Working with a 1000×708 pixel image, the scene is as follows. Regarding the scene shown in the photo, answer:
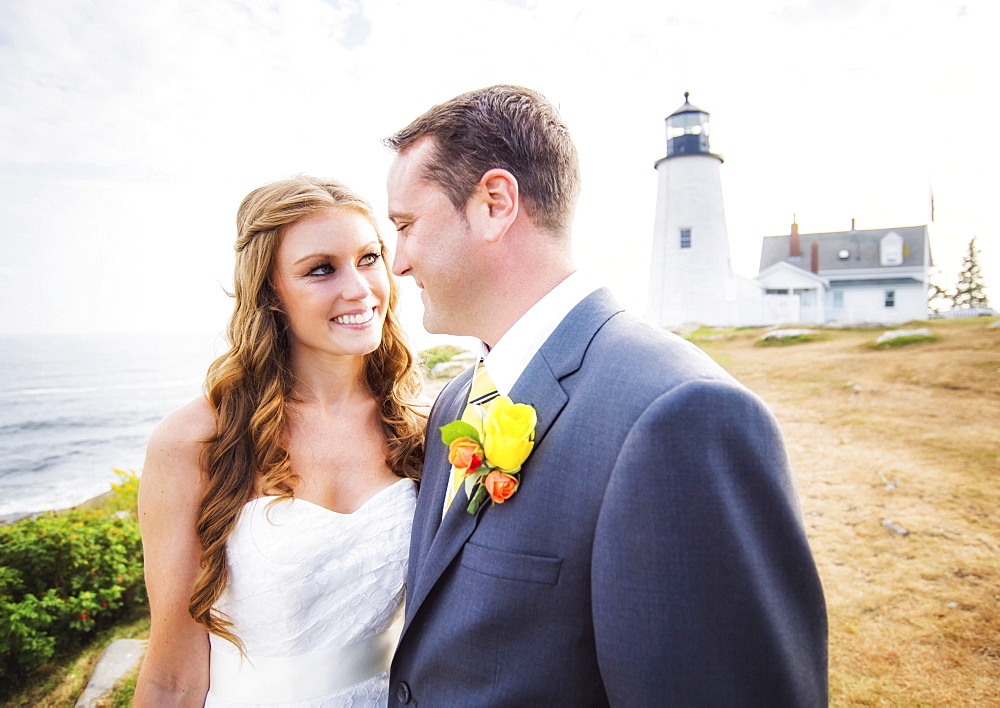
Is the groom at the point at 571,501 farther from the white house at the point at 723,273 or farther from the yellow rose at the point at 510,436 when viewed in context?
the white house at the point at 723,273

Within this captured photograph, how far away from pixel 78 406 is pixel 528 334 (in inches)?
1020

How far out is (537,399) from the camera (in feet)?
Result: 5.49

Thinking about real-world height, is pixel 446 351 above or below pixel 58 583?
above

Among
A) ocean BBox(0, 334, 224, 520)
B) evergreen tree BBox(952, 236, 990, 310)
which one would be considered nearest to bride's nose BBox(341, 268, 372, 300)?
ocean BBox(0, 334, 224, 520)

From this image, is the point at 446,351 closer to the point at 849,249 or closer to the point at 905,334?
the point at 905,334

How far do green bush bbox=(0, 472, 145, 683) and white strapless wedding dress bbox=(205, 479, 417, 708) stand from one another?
2.83 metres

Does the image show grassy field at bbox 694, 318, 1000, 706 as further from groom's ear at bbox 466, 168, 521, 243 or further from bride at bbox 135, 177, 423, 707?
groom's ear at bbox 466, 168, 521, 243

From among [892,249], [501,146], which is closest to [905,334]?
[501,146]

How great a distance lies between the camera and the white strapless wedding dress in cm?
231

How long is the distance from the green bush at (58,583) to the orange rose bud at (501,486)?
4516 mm

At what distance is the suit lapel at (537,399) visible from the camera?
1.64 m

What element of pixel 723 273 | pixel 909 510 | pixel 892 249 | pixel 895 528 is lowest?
pixel 895 528

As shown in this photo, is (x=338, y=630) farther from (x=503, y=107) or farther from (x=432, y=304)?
(x=503, y=107)

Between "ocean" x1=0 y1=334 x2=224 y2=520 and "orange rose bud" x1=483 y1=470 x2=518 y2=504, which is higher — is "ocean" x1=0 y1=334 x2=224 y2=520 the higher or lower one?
the lower one
